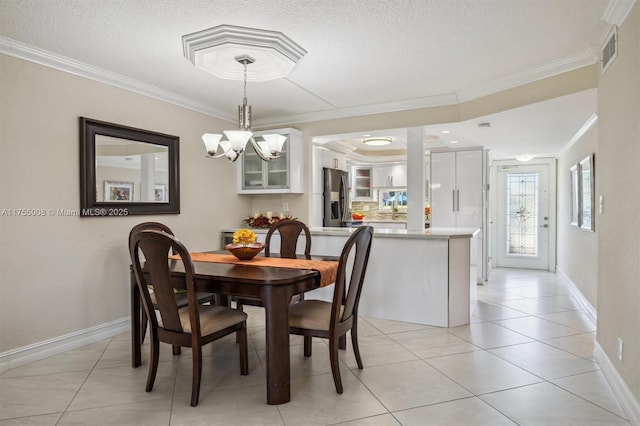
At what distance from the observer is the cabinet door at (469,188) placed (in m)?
6.00

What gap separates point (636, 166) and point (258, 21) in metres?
2.34

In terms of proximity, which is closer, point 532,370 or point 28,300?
point 532,370

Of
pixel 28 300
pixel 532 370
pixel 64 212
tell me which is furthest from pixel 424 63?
pixel 28 300

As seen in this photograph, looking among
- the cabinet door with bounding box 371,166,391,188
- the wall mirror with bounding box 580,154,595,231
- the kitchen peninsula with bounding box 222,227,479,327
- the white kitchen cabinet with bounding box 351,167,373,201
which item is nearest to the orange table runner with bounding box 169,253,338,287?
the kitchen peninsula with bounding box 222,227,479,327

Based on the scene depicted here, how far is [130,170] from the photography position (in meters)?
3.79

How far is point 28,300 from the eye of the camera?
120 inches

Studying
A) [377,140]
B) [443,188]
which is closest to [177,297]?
[377,140]

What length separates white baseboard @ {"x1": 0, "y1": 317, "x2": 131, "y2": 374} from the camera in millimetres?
2937

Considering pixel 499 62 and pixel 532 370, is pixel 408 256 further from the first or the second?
pixel 499 62

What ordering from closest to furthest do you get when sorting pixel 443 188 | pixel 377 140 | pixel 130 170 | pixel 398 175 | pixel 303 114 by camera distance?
pixel 130 170, pixel 303 114, pixel 377 140, pixel 443 188, pixel 398 175

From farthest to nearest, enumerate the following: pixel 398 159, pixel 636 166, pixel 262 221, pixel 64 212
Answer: pixel 398 159
pixel 262 221
pixel 64 212
pixel 636 166

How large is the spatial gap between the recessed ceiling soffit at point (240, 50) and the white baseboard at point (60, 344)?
244 cm

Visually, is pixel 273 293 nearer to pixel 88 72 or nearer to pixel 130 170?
pixel 130 170

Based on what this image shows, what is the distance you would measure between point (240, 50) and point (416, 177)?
2.57m
